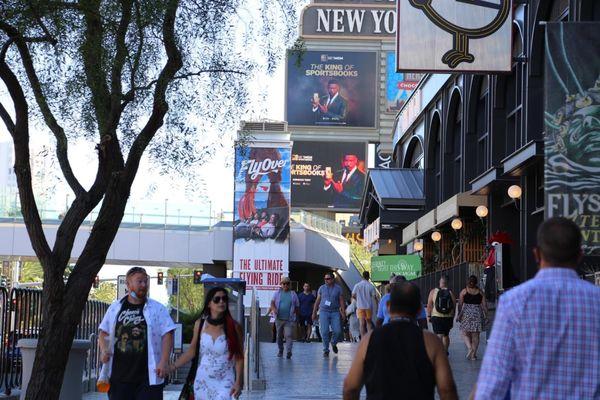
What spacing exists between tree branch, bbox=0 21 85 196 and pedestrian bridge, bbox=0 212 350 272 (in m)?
41.9

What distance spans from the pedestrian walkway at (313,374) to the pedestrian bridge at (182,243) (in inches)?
1305

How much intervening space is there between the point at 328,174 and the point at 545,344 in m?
93.7

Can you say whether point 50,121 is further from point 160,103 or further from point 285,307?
point 285,307

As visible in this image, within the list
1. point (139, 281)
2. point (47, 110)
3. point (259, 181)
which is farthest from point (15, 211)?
point (139, 281)

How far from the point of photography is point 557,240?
4750 mm

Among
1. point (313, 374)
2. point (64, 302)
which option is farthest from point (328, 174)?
point (64, 302)

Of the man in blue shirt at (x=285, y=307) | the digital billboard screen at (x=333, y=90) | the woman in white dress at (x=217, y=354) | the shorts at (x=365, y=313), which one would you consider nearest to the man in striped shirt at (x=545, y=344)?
the woman in white dress at (x=217, y=354)

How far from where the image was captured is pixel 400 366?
5914 mm

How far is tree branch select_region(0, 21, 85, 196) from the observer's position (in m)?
13.4

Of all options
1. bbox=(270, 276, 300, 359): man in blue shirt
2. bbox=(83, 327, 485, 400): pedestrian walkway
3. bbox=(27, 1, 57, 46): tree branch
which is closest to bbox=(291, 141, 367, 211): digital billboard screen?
bbox=(83, 327, 485, 400): pedestrian walkway

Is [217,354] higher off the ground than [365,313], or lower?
lower

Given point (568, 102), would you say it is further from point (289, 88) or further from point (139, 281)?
point (289, 88)

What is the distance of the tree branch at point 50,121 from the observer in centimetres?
1338

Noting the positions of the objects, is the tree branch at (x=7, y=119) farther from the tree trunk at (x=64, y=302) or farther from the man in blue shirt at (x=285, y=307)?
the man in blue shirt at (x=285, y=307)
